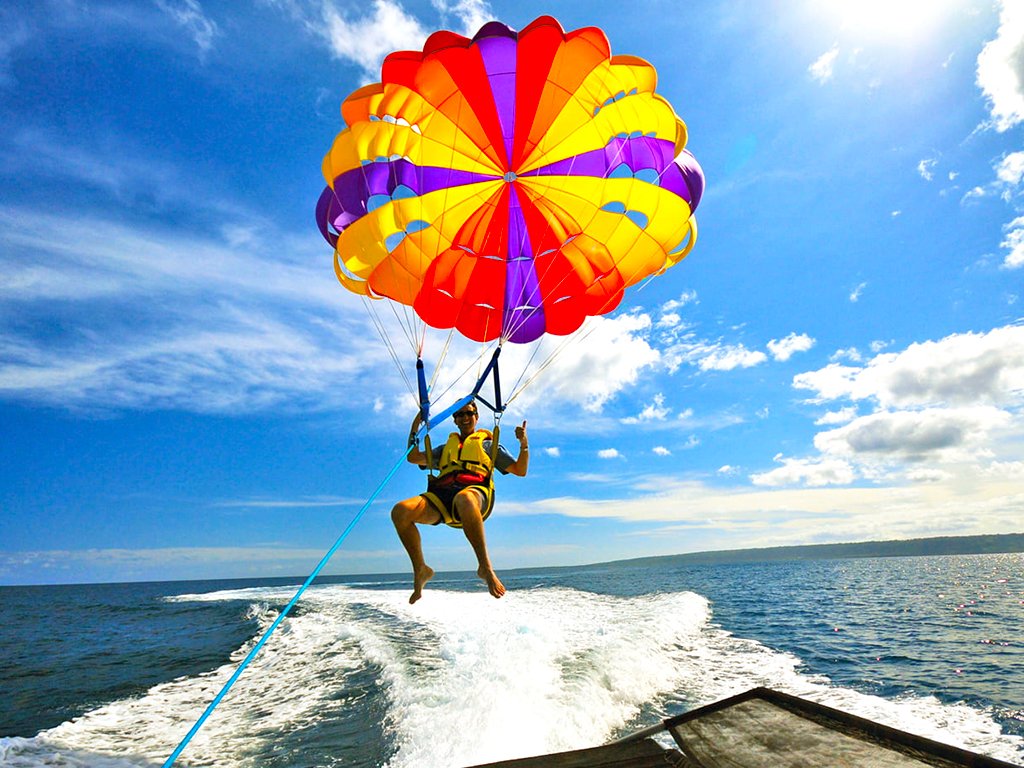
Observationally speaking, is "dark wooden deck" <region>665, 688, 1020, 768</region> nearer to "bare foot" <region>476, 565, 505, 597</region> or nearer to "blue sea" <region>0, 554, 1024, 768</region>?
"bare foot" <region>476, 565, 505, 597</region>

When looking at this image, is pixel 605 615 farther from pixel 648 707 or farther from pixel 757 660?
pixel 648 707

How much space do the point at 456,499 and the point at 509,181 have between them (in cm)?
431

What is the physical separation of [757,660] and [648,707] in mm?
5137

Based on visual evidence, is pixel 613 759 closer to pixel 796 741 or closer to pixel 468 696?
pixel 796 741

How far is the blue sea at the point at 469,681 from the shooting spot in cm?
745

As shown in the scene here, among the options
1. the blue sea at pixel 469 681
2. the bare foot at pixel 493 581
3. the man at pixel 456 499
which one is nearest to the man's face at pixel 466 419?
the man at pixel 456 499

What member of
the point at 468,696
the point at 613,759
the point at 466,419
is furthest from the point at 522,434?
the point at 468,696

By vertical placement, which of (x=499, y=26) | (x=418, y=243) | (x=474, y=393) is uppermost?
(x=499, y=26)

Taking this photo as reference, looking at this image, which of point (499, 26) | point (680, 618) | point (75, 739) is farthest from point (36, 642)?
point (499, 26)

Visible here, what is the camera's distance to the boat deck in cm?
247

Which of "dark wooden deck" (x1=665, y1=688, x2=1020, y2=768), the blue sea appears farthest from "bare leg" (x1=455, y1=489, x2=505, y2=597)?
the blue sea

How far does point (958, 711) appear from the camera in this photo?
8.89 m

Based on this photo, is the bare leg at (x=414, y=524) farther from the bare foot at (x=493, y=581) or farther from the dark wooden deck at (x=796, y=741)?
the dark wooden deck at (x=796, y=741)

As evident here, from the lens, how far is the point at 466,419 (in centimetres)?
562
